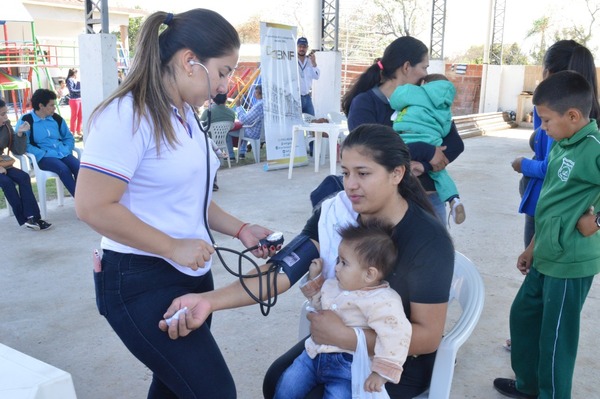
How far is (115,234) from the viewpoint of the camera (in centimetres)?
147

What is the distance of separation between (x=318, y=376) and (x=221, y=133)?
7277mm

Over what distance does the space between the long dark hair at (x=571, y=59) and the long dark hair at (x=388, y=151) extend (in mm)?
1236

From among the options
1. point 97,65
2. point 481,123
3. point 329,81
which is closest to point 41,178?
point 97,65

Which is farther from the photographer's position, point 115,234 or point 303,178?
point 303,178

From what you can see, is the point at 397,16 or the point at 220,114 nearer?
the point at 220,114

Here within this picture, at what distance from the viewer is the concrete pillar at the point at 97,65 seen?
6.83m

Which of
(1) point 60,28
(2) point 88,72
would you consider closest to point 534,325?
(2) point 88,72

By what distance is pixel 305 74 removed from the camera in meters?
9.77

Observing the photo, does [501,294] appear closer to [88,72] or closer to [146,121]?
[146,121]

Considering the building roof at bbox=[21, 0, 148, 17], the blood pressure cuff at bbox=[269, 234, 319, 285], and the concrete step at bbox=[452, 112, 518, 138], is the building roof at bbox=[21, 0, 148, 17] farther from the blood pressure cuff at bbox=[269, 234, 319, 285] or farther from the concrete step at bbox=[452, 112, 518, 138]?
the blood pressure cuff at bbox=[269, 234, 319, 285]

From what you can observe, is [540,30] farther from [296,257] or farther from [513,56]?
[296,257]

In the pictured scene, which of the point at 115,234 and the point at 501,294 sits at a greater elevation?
the point at 115,234

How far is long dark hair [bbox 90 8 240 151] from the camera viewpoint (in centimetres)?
153

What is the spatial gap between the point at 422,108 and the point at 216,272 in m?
2.24
